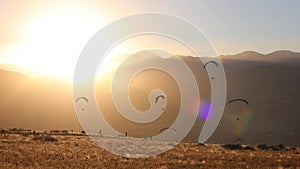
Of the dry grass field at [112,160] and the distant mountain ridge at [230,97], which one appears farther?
the distant mountain ridge at [230,97]

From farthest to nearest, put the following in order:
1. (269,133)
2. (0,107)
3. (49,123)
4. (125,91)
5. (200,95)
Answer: (200,95) → (125,91) → (0,107) → (49,123) → (269,133)

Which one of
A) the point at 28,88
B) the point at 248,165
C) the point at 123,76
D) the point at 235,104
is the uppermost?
the point at 123,76

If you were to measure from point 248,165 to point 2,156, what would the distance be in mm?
14868

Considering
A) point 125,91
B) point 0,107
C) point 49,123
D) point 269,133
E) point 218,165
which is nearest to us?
point 218,165

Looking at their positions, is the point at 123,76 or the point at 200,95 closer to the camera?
the point at 200,95

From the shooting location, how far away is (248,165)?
90.6 ft

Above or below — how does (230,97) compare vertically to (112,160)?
above

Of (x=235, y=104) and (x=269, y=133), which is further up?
(x=235, y=104)

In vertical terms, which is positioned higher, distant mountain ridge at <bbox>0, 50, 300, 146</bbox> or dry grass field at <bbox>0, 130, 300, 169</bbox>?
distant mountain ridge at <bbox>0, 50, 300, 146</bbox>

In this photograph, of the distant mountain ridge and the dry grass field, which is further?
the distant mountain ridge

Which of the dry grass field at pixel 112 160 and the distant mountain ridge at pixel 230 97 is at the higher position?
the distant mountain ridge at pixel 230 97

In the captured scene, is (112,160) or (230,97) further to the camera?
(230,97)

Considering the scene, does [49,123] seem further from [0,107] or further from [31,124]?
[0,107]

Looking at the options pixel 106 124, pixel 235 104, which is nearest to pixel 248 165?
pixel 106 124
